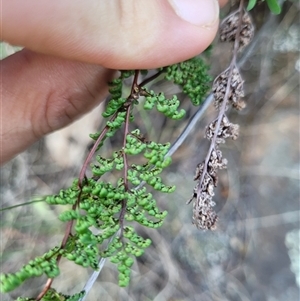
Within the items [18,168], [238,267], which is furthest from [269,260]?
[18,168]

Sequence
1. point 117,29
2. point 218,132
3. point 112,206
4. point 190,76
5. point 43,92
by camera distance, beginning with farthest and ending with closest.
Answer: point 43,92
point 190,76
point 218,132
point 117,29
point 112,206

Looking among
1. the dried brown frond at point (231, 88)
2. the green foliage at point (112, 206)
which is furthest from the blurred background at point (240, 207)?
the green foliage at point (112, 206)

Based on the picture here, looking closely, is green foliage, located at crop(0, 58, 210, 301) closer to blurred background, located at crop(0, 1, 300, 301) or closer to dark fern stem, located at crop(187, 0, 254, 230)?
dark fern stem, located at crop(187, 0, 254, 230)

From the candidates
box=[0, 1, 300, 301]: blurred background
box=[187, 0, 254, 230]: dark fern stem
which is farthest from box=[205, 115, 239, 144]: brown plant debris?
box=[0, 1, 300, 301]: blurred background

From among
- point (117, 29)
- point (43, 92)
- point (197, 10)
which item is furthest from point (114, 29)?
point (43, 92)

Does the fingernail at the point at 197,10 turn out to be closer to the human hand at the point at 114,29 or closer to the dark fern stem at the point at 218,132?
the human hand at the point at 114,29

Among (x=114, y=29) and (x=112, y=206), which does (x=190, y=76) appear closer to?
(x=114, y=29)

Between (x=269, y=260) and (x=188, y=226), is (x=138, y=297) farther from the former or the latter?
(x=269, y=260)

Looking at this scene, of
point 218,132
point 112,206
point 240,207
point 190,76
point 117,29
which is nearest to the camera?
point 112,206
